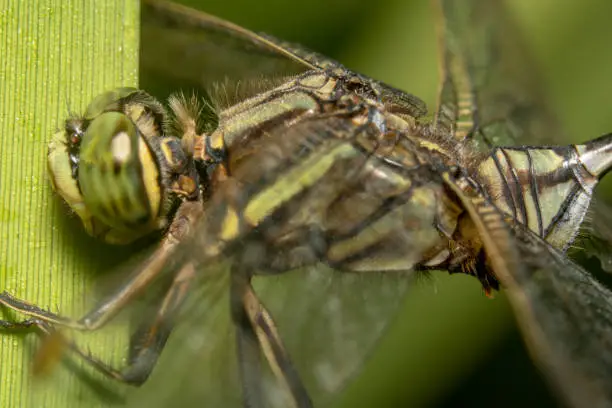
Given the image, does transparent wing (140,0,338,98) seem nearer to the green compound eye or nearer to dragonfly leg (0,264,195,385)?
the green compound eye

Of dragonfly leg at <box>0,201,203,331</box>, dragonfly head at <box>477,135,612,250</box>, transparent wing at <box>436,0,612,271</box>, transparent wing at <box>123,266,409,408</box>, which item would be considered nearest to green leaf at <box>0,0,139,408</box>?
dragonfly leg at <box>0,201,203,331</box>

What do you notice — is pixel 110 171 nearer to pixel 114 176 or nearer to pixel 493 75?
pixel 114 176

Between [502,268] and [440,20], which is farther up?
[440,20]

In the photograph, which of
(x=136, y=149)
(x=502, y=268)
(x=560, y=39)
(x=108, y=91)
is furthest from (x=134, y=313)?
(x=560, y=39)

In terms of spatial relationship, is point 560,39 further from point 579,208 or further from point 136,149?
point 136,149

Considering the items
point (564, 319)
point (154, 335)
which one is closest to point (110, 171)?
point (154, 335)

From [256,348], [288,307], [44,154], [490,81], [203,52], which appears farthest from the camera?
[490,81]

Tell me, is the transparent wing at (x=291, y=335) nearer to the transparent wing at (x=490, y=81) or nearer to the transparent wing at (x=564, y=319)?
the transparent wing at (x=564, y=319)

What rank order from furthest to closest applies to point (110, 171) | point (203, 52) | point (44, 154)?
point (203, 52), point (110, 171), point (44, 154)
